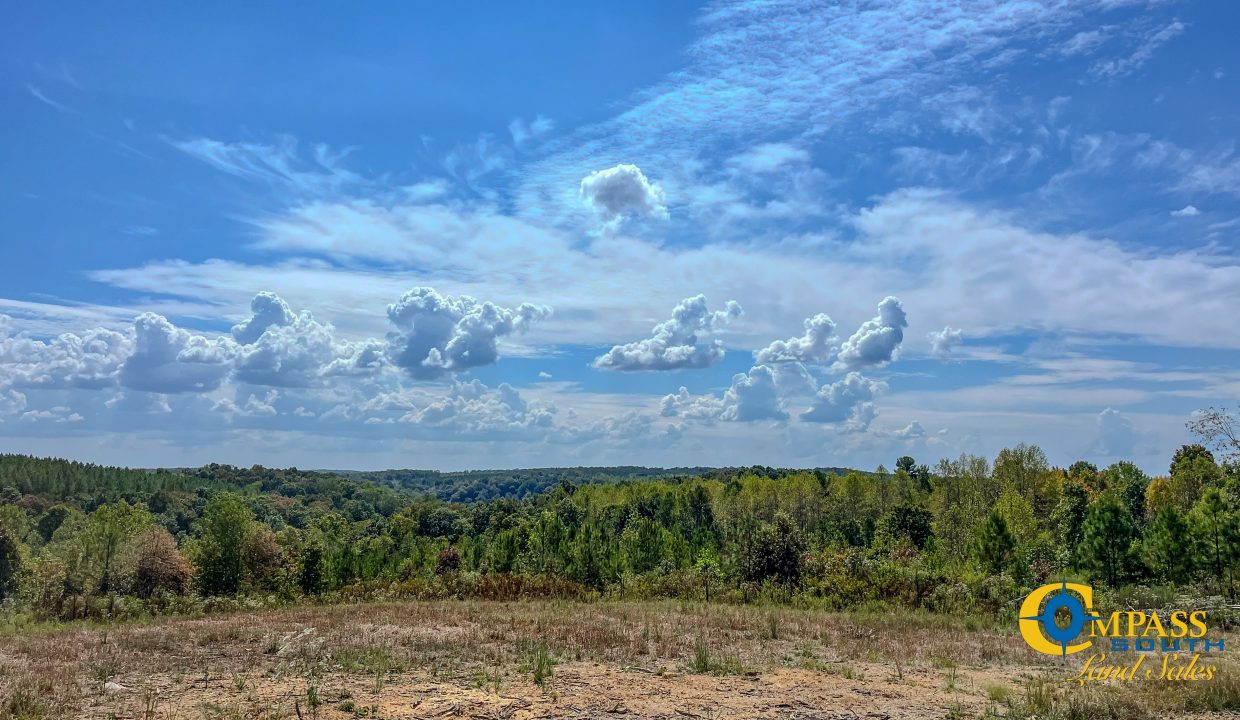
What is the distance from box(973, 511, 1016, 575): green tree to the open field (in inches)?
953

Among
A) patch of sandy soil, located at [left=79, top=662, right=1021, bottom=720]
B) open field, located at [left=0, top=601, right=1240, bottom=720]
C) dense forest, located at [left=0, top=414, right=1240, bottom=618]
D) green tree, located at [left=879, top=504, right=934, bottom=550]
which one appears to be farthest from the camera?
green tree, located at [left=879, top=504, right=934, bottom=550]

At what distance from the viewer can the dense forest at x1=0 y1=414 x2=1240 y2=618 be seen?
112 ft

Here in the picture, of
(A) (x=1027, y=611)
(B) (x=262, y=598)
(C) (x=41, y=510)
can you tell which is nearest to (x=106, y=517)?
(B) (x=262, y=598)

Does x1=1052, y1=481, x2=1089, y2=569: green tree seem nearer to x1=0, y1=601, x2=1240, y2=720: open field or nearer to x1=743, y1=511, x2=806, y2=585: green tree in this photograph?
x1=743, y1=511, x2=806, y2=585: green tree

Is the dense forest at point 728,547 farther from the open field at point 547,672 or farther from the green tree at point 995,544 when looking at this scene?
the open field at point 547,672

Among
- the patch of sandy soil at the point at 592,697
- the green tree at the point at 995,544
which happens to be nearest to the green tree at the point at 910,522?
the green tree at the point at 995,544

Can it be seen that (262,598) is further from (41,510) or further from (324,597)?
(41,510)

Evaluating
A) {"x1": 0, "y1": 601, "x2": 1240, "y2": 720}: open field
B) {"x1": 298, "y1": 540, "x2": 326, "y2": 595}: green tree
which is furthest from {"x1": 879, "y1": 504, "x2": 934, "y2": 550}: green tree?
{"x1": 0, "y1": 601, "x2": 1240, "y2": 720}: open field

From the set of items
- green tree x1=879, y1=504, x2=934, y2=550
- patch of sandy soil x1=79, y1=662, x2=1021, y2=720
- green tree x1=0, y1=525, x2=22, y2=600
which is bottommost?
green tree x1=0, y1=525, x2=22, y2=600

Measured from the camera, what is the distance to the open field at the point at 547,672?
11.9 m

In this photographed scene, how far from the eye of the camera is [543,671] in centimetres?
1413

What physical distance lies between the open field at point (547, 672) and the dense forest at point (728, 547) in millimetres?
11066

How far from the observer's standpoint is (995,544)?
149ft

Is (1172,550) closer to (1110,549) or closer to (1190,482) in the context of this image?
(1110,549)
